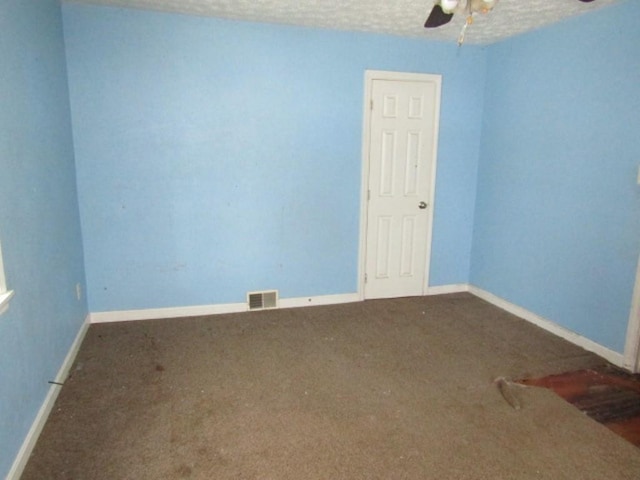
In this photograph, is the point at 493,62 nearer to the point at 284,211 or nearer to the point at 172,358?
the point at 284,211

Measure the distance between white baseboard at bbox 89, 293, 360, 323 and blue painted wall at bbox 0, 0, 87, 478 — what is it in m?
0.42

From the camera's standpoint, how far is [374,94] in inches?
148

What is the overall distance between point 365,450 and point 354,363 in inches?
34.5

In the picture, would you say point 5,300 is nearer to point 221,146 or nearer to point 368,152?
point 221,146

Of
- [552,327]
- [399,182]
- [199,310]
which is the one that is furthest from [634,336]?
[199,310]

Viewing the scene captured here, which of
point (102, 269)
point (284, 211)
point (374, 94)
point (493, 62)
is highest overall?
point (493, 62)

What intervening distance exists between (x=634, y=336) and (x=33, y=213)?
3810 mm

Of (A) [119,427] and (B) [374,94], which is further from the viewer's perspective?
(B) [374,94]

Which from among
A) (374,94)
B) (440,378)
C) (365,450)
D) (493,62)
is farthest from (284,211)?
(493,62)

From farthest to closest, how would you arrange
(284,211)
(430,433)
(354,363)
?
(284,211) → (354,363) → (430,433)

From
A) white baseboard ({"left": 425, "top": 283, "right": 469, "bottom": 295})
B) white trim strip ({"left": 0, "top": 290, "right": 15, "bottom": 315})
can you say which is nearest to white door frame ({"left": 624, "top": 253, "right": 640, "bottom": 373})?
white baseboard ({"left": 425, "top": 283, "right": 469, "bottom": 295})

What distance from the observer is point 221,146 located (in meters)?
3.49

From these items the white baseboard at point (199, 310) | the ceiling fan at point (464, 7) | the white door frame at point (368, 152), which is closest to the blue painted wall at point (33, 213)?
the white baseboard at point (199, 310)

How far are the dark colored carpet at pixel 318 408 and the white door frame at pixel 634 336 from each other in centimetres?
20
